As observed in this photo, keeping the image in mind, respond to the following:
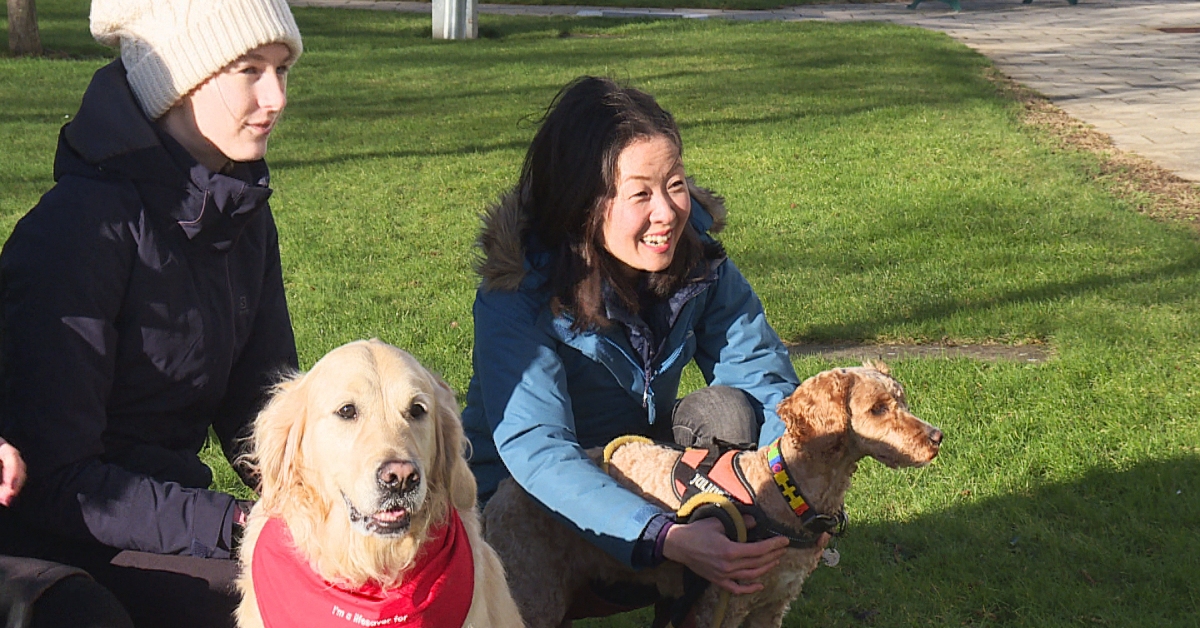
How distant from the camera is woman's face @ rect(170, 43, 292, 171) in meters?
3.13

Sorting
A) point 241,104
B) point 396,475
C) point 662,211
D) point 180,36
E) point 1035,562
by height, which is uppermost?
point 180,36

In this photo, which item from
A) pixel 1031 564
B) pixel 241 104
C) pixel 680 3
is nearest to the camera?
pixel 241 104

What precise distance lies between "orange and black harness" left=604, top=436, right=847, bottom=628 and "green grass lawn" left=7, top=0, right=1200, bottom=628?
0.82 metres

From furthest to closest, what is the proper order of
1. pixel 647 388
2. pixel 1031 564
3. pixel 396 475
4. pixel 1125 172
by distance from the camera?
pixel 1125 172
pixel 1031 564
pixel 647 388
pixel 396 475

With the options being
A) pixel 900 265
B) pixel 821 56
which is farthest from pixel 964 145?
pixel 821 56

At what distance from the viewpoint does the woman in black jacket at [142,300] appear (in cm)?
292

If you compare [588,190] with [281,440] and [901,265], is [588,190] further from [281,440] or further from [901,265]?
[901,265]

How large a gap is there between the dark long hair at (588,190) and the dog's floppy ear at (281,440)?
108 centimetres

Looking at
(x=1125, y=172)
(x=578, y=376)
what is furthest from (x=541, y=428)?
(x=1125, y=172)

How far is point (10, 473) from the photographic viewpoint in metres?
2.67

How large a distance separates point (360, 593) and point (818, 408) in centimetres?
145

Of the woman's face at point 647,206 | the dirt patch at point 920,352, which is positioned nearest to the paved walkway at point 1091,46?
the dirt patch at point 920,352

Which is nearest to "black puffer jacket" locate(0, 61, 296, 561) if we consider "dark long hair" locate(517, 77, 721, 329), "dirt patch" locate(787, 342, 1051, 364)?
"dark long hair" locate(517, 77, 721, 329)

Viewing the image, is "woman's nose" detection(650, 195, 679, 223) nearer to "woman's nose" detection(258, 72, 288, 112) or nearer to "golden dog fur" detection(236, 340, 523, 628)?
"golden dog fur" detection(236, 340, 523, 628)
